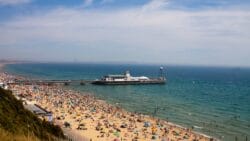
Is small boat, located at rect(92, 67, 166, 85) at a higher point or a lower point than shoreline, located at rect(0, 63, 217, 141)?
higher

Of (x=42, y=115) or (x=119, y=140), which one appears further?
(x=42, y=115)

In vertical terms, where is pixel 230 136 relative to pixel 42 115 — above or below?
below

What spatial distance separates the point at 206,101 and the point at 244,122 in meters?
23.9

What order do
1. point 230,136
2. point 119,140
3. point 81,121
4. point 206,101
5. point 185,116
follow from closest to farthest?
point 119,140, point 230,136, point 81,121, point 185,116, point 206,101

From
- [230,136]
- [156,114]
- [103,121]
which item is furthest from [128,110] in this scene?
[230,136]

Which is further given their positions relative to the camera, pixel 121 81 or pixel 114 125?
pixel 121 81

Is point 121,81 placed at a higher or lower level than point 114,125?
higher

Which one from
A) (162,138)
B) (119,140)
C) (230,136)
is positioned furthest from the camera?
(230,136)

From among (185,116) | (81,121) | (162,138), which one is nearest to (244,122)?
(185,116)

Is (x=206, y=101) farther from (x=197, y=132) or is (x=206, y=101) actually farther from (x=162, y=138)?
(x=162, y=138)

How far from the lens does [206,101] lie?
74125mm

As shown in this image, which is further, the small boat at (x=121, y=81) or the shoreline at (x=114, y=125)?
the small boat at (x=121, y=81)

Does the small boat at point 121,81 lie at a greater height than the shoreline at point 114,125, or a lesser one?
greater

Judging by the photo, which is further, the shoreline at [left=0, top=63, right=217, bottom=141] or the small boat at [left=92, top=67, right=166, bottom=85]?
the small boat at [left=92, top=67, right=166, bottom=85]
